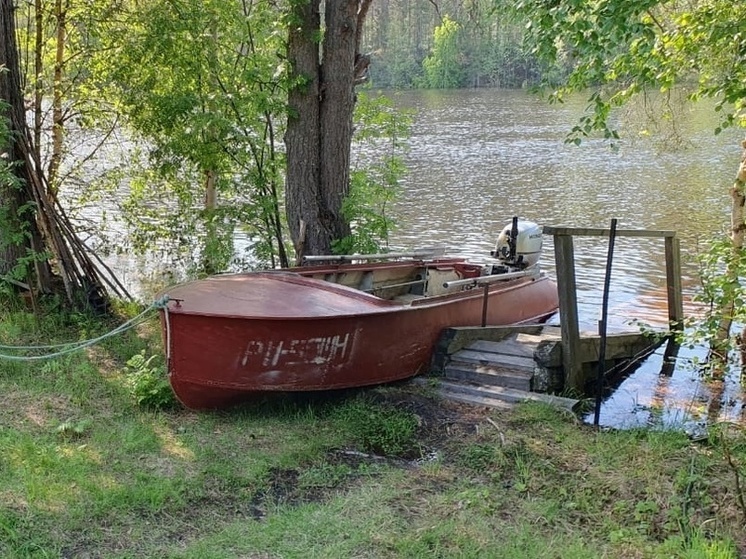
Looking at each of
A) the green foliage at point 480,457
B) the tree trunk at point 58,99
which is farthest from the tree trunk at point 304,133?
the green foliage at point 480,457

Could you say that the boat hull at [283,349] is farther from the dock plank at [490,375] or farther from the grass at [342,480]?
the dock plank at [490,375]

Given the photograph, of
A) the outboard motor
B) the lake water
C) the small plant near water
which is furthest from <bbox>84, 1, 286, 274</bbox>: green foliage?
the small plant near water

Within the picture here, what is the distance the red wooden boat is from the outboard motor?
2543 millimetres

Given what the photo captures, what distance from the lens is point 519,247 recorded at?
898 cm

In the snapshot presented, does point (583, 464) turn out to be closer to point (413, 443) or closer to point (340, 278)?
point (413, 443)

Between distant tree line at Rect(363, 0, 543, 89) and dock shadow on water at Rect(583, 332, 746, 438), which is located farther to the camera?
distant tree line at Rect(363, 0, 543, 89)

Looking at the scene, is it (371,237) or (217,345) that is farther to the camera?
(371,237)

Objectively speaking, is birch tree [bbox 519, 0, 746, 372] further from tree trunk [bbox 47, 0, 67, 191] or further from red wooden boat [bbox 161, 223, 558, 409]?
tree trunk [bbox 47, 0, 67, 191]

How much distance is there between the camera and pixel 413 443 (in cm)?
492

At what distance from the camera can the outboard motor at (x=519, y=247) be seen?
893 cm

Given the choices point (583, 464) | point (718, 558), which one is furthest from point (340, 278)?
point (718, 558)

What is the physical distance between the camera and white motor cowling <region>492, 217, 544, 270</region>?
894cm

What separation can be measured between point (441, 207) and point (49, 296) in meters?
11.5

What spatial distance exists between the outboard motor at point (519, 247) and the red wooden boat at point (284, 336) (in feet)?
8.34
